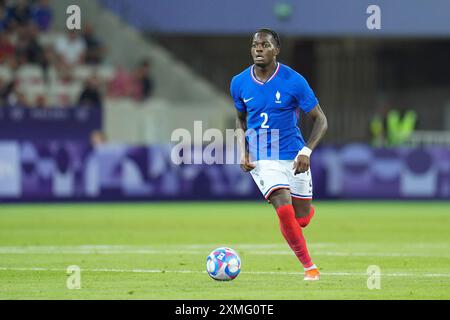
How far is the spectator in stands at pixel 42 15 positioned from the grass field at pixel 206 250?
23.1 ft

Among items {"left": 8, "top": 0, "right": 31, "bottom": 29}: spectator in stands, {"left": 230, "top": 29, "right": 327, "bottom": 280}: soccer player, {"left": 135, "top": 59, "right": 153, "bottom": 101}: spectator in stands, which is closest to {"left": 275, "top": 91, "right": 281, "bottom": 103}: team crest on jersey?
{"left": 230, "top": 29, "right": 327, "bottom": 280}: soccer player

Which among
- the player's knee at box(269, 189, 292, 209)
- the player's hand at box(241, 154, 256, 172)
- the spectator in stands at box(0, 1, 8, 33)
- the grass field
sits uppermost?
the spectator in stands at box(0, 1, 8, 33)

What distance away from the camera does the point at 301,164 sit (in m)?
11.8

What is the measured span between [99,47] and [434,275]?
21.2 metres

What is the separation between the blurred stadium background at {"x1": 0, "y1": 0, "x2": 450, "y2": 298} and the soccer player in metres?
8.52

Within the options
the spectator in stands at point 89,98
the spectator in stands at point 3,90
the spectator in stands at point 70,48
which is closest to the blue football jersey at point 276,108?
the spectator in stands at point 3,90

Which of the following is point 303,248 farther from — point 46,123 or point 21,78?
point 21,78

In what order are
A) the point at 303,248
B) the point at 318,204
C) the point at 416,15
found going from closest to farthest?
the point at 303,248 < the point at 318,204 < the point at 416,15

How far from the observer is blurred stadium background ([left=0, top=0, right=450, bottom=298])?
27.1 meters

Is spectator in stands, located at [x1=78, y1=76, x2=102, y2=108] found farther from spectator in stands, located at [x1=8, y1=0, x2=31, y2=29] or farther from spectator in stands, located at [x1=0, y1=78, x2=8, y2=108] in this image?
spectator in stands, located at [x1=8, y1=0, x2=31, y2=29]

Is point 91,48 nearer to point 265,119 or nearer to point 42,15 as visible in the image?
point 42,15

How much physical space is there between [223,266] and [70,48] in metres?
21.0
